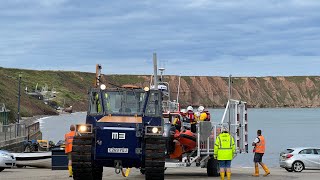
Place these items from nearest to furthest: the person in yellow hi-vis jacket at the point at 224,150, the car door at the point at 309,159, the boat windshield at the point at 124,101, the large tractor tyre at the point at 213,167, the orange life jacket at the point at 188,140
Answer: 1. the boat windshield at the point at 124,101
2. the person in yellow hi-vis jacket at the point at 224,150
3. the orange life jacket at the point at 188,140
4. the large tractor tyre at the point at 213,167
5. the car door at the point at 309,159

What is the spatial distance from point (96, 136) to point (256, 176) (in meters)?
8.91

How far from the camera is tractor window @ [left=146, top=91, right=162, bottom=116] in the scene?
67.8 ft

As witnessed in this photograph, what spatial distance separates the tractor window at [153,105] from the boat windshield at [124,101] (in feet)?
0.70

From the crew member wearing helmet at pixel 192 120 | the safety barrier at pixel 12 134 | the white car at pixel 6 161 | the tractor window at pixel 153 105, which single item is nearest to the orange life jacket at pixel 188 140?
the crew member wearing helmet at pixel 192 120

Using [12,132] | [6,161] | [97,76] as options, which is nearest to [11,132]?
[12,132]

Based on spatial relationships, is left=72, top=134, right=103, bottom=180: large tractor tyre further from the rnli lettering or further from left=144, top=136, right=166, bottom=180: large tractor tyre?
left=144, top=136, right=166, bottom=180: large tractor tyre

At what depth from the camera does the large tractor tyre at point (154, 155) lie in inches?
754

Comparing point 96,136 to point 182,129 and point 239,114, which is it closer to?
point 182,129

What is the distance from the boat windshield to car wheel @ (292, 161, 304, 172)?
13.8m

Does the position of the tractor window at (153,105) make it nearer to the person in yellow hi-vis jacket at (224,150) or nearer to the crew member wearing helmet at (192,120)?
the person in yellow hi-vis jacket at (224,150)

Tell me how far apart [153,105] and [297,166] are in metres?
13.7

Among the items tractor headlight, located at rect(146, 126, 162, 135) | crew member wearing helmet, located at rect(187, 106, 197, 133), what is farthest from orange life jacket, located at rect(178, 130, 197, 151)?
tractor headlight, located at rect(146, 126, 162, 135)

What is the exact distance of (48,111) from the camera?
198250mm

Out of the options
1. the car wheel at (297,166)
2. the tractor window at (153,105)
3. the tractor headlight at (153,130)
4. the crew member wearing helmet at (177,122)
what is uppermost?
the tractor window at (153,105)
